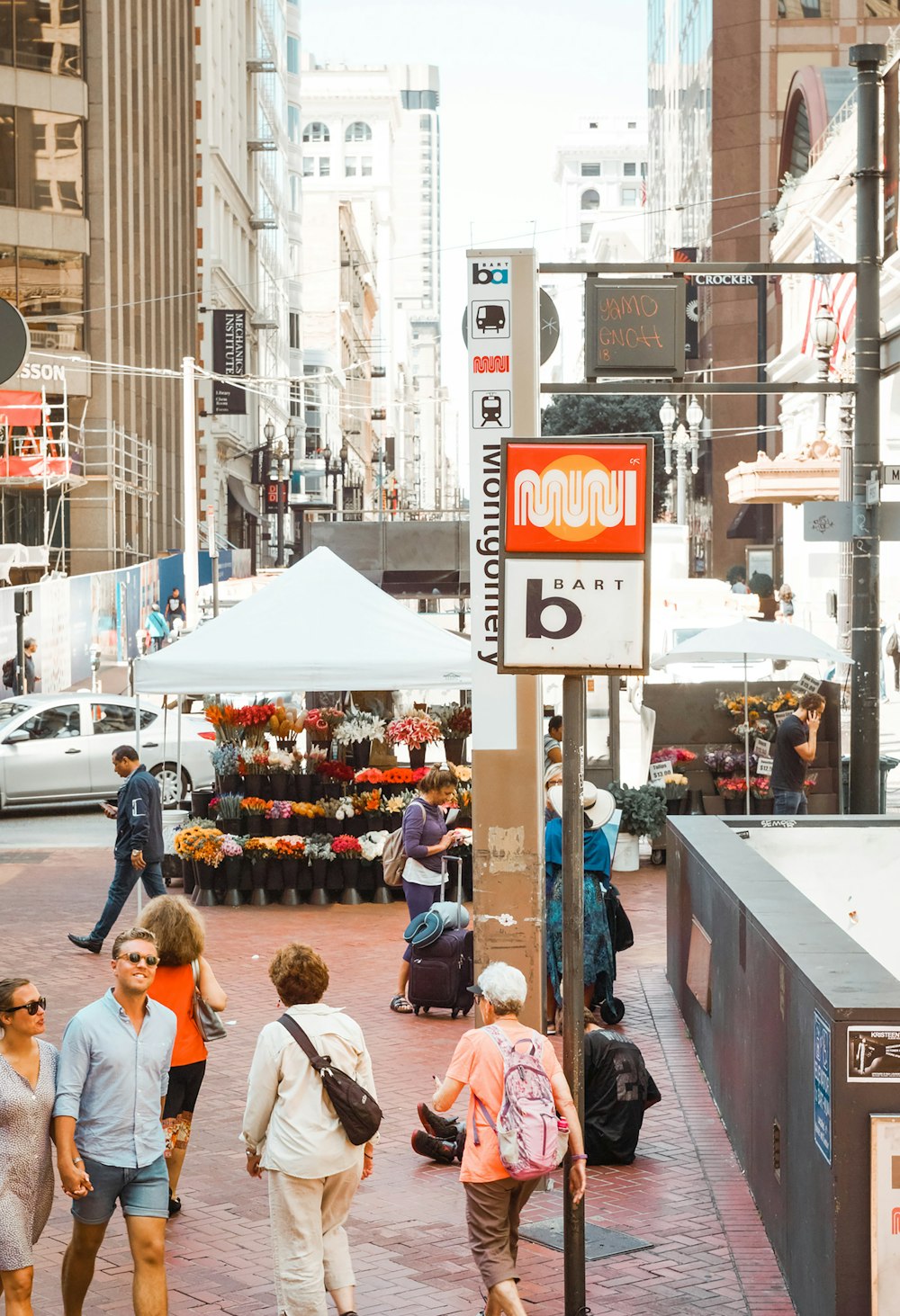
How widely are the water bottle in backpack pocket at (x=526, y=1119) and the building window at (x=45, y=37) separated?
46.1m

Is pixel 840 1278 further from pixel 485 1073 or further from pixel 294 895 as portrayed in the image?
pixel 294 895

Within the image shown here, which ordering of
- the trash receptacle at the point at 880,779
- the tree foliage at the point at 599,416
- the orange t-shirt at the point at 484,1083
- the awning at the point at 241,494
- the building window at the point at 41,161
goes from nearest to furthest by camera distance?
the orange t-shirt at the point at 484,1083 < the trash receptacle at the point at 880,779 < the building window at the point at 41,161 < the awning at the point at 241,494 < the tree foliage at the point at 599,416

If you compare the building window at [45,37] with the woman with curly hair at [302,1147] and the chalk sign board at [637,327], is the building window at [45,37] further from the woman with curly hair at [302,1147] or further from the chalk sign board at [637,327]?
the woman with curly hair at [302,1147]

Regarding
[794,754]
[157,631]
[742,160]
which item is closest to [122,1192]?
[794,754]

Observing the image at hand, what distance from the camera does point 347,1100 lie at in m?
5.80

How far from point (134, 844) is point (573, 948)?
7.98m

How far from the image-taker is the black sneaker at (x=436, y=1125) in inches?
330

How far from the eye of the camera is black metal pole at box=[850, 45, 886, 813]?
1359 cm

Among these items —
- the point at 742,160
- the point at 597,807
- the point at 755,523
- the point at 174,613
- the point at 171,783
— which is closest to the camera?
the point at 597,807

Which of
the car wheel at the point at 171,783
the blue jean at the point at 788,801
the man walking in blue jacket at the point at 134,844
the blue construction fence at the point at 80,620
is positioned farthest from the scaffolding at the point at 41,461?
the man walking in blue jacket at the point at 134,844

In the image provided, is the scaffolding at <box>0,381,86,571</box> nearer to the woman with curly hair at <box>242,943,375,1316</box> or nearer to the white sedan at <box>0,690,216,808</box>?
the white sedan at <box>0,690,216,808</box>

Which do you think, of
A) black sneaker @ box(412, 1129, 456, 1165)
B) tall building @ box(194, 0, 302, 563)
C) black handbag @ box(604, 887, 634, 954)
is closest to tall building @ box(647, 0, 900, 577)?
tall building @ box(194, 0, 302, 563)

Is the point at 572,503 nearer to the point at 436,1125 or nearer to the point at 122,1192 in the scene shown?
the point at 122,1192

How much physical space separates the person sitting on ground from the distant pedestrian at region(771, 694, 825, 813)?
8.45 meters
